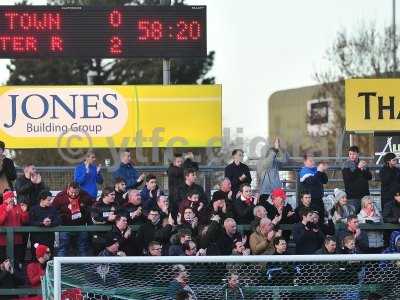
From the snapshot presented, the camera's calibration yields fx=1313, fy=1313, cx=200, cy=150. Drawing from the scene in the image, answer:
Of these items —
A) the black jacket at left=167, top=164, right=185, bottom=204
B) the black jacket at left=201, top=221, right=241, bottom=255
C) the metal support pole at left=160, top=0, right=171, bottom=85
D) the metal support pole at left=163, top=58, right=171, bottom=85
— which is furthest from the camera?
the metal support pole at left=163, top=58, right=171, bottom=85

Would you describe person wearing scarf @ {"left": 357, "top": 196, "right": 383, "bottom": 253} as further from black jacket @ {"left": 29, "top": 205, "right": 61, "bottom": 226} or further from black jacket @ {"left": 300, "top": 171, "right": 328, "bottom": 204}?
black jacket @ {"left": 29, "top": 205, "right": 61, "bottom": 226}

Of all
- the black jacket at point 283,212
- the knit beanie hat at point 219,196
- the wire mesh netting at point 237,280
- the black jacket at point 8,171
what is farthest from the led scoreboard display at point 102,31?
the wire mesh netting at point 237,280

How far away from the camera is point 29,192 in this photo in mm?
17922

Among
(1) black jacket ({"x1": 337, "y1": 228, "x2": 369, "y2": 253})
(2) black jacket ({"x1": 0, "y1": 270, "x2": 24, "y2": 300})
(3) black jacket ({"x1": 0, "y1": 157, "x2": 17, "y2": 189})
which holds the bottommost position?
(2) black jacket ({"x1": 0, "y1": 270, "x2": 24, "y2": 300})

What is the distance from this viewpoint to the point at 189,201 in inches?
687

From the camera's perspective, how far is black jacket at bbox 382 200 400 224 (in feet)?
60.0

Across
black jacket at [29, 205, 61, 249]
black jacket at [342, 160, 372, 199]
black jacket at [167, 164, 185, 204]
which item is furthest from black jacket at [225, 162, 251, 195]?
black jacket at [29, 205, 61, 249]

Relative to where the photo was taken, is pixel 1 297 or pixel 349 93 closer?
pixel 1 297

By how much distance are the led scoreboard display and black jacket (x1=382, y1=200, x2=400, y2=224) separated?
4.19m

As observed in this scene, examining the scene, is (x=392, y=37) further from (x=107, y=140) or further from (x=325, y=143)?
(x=107, y=140)

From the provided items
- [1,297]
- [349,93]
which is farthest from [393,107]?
[1,297]

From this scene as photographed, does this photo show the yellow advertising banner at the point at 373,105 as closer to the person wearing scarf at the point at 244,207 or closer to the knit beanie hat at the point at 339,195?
the knit beanie hat at the point at 339,195

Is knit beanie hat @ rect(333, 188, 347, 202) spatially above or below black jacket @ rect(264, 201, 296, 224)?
above

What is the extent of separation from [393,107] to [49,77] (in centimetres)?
4007
